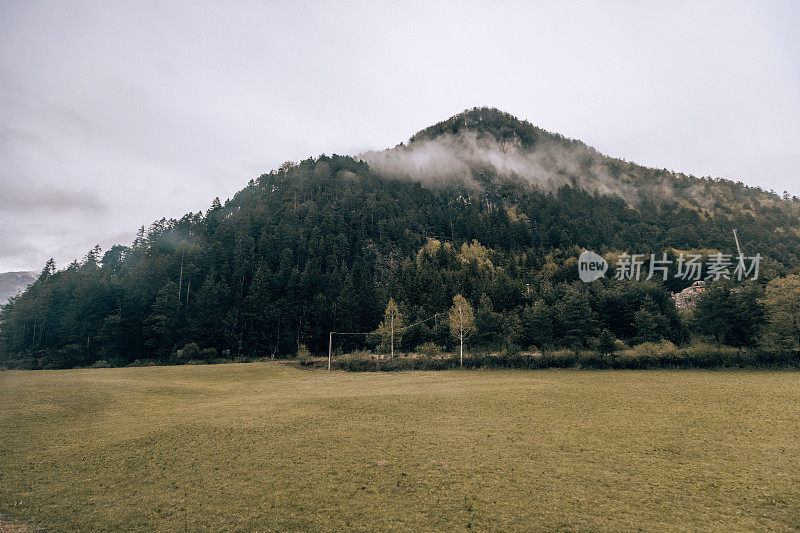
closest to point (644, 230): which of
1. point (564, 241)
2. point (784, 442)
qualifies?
point (564, 241)

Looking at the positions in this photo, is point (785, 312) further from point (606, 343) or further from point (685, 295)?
point (685, 295)

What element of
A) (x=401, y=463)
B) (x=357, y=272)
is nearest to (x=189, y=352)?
(x=357, y=272)

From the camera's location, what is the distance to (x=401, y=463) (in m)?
13.0

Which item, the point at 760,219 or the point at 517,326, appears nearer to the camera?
the point at 517,326

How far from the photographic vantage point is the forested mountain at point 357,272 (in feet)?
241

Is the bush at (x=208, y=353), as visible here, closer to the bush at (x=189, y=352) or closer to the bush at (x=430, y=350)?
the bush at (x=189, y=352)

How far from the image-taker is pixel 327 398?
92.7 feet

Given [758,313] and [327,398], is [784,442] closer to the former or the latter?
[327,398]

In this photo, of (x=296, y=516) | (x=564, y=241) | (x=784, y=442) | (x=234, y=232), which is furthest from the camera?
(x=564, y=241)

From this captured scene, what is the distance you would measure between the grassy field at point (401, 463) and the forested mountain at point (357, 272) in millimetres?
48690

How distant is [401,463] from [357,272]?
3771 inches

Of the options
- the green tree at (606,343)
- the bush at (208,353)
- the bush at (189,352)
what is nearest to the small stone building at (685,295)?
the green tree at (606,343)

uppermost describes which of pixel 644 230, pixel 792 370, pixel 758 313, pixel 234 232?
pixel 644 230

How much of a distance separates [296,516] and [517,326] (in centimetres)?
6658
